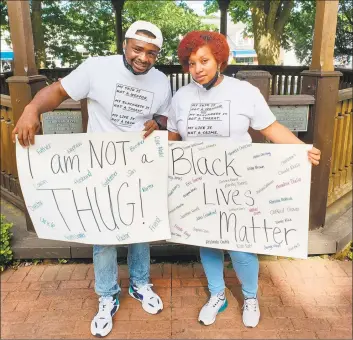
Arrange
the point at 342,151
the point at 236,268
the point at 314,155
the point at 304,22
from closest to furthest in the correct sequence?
the point at 314,155
the point at 236,268
the point at 342,151
the point at 304,22

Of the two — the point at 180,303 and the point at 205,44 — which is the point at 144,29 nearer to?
the point at 205,44

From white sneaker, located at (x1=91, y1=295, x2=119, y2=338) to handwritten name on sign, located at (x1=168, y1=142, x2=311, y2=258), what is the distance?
70cm

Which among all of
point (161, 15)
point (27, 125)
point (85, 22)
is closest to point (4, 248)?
point (27, 125)

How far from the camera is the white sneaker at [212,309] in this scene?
267 cm

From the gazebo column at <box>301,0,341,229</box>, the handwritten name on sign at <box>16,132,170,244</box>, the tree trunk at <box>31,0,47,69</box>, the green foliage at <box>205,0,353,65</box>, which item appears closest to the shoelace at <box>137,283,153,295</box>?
the handwritten name on sign at <box>16,132,170,244</box>

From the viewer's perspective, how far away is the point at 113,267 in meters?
2.61

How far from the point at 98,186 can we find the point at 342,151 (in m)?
2.71

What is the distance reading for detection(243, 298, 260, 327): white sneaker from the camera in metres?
2.63

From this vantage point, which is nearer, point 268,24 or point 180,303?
point 180,303

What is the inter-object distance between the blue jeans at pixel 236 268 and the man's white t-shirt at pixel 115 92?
0.99m

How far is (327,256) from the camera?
3508 mm

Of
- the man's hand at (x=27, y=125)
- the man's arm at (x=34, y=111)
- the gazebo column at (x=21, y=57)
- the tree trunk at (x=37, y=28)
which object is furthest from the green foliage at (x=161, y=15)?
the man's hand at (x=27, y=125)

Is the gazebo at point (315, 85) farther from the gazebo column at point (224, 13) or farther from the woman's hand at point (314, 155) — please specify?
the gazebo column at point (224, 13)

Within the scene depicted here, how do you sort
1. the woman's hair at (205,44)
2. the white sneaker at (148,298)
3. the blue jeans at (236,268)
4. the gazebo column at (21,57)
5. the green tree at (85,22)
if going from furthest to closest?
the green tree at (85,22), the gazebo column at (21,57), the white sneaker at (148,298), the blue jeans at (236,268), the woman's hair at (205,44)
